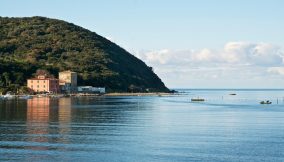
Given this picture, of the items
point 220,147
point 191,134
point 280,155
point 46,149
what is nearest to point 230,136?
point 191,134

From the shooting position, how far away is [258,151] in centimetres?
6594

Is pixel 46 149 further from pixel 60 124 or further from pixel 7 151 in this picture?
pixel 60 124

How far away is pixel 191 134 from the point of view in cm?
8519

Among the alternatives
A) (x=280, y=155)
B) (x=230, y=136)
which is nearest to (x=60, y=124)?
(x=230, y=136)

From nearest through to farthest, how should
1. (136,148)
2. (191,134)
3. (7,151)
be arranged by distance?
(7,151) → (136,148) → (191,134)

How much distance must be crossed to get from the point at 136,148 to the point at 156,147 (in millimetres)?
2942

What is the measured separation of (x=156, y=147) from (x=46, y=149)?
1451 centimetres

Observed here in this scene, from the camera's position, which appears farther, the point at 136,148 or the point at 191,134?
the point at 191,134

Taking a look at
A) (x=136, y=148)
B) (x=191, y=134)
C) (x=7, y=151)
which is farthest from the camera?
(x=191, y=134)

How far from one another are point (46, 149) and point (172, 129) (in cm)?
3364

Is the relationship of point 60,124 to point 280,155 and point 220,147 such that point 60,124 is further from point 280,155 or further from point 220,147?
point 280,155

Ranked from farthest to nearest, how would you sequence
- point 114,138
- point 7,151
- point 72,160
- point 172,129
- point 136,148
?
point 172,129 → point 114,138 → point 136,148 → point 7,151 → point 72,160

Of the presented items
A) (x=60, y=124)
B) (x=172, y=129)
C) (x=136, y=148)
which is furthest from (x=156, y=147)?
(x=60, y=124)

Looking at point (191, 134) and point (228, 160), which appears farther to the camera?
point (191, 134)
